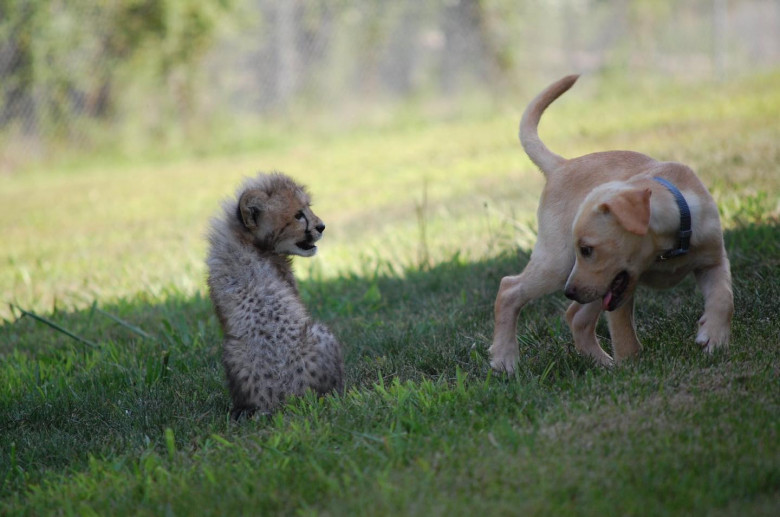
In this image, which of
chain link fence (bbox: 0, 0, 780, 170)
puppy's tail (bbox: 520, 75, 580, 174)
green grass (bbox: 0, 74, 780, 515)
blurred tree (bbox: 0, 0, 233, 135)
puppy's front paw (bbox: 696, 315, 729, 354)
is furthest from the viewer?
chain link fence (bbox: 0, 0, 780, 170)

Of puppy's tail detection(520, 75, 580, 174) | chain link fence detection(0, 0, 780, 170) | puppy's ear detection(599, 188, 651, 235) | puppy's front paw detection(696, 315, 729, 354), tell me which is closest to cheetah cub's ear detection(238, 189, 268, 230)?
puppy's tail detection(520, 75, 580, 174)

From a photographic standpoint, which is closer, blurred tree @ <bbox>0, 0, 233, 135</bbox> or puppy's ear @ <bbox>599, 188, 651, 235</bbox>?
puppy's ear @ <bbox>599, 188, 651, 235</bbox>

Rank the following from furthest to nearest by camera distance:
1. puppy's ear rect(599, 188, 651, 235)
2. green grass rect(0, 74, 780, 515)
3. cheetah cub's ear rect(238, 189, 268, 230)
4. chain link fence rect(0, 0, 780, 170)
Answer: chain link fence rect(0, 0, 780, 170) < cheetah cub's ear rect(238, 189, 268, 230) < puppy's ear rect(599, 188, 651, 235) < green grass rect(0, 74, 780, 515)

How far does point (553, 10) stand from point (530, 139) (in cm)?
1427

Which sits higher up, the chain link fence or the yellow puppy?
the chain link fence

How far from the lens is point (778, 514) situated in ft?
7.16

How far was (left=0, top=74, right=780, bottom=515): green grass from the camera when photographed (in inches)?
101

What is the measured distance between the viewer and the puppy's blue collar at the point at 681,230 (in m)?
3.46

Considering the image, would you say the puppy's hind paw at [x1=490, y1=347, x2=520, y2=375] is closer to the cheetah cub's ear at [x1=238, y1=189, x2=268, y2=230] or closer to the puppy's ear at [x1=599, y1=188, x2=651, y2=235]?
the puppy's ear at [x1=599, y1=188, x2=651, y2=235]

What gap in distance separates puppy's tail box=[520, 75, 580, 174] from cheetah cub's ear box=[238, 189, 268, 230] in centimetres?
141

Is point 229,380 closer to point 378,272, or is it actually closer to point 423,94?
point 378,272

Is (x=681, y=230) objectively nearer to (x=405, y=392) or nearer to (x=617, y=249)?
(x=617, y=249)

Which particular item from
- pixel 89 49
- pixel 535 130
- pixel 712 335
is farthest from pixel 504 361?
pixel 89 49

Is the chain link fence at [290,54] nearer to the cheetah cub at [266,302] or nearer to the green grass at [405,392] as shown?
the green grass at [405,392]
